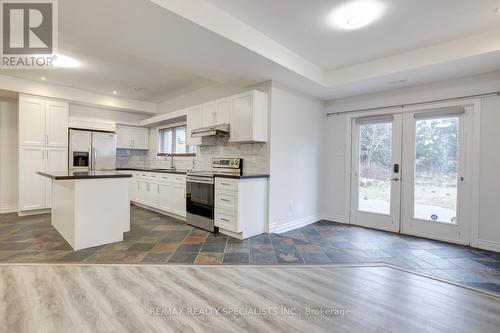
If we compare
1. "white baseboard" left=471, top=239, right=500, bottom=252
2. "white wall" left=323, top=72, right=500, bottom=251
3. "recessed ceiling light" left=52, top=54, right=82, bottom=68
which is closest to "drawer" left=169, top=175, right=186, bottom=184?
"recessed ceiling light" left=52, top=54, right=82, bottom=68

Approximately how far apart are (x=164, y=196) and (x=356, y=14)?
4497mm

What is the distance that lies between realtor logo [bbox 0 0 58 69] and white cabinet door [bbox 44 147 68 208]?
187 centimetres

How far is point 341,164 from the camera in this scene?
488 cm

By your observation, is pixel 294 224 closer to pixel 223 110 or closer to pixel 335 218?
pixel 335 218

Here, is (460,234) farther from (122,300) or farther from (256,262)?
(122,300)

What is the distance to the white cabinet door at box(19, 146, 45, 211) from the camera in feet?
15.8

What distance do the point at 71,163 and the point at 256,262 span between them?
199 inches

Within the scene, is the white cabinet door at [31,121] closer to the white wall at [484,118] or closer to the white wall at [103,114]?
the white wall at [103,114]

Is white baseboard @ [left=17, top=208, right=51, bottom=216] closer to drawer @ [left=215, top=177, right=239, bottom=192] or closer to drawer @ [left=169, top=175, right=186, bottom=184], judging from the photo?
drawer @ [left=169, top=175, right=186, bottom=184]

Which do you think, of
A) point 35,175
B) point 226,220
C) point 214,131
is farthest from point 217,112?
point 35,175

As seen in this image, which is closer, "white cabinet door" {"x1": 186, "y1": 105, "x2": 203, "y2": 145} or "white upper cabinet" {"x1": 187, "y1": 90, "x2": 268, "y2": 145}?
"white upper cabinet" {"x1": 187, "y1": 90, "x2": 268, "y2": 145}

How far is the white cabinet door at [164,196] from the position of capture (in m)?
4.96

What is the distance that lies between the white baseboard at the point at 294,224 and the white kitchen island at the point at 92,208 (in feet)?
7.56

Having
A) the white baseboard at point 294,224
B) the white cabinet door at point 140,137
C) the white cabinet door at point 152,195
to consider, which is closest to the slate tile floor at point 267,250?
the white baseboard at point 294,224
